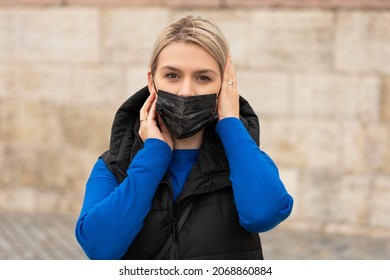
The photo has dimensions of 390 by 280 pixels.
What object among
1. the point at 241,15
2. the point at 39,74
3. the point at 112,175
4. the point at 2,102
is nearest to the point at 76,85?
the point at 39,74

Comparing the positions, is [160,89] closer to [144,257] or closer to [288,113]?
[144,257]

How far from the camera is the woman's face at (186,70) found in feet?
6.87

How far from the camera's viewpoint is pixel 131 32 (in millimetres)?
6766

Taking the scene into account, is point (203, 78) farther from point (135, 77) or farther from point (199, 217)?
point (135, 77)

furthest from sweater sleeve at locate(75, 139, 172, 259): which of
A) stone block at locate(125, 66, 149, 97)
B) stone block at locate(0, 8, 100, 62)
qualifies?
stone block at locate(0, 8, 100, 62)

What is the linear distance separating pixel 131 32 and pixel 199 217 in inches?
192

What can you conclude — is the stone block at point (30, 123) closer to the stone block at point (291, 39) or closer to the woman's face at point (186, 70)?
the stone block at point (291, 39)

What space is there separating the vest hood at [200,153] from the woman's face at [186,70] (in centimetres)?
19

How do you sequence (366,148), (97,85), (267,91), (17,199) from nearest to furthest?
1. (366,148)
2. (267,91)
3. (97,85)
4. (17,199)

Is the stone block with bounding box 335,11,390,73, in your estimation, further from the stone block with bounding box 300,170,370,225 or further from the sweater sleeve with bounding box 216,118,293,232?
the sweater sleeve with bounding box 216,118,293,232

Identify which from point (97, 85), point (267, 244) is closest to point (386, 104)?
point (267, 244)

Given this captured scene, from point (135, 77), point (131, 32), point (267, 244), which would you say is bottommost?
point (267, 244)

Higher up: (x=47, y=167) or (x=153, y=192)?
(x=153, y=192)

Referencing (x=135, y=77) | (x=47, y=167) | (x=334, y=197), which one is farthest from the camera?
(x=47, y=167)
